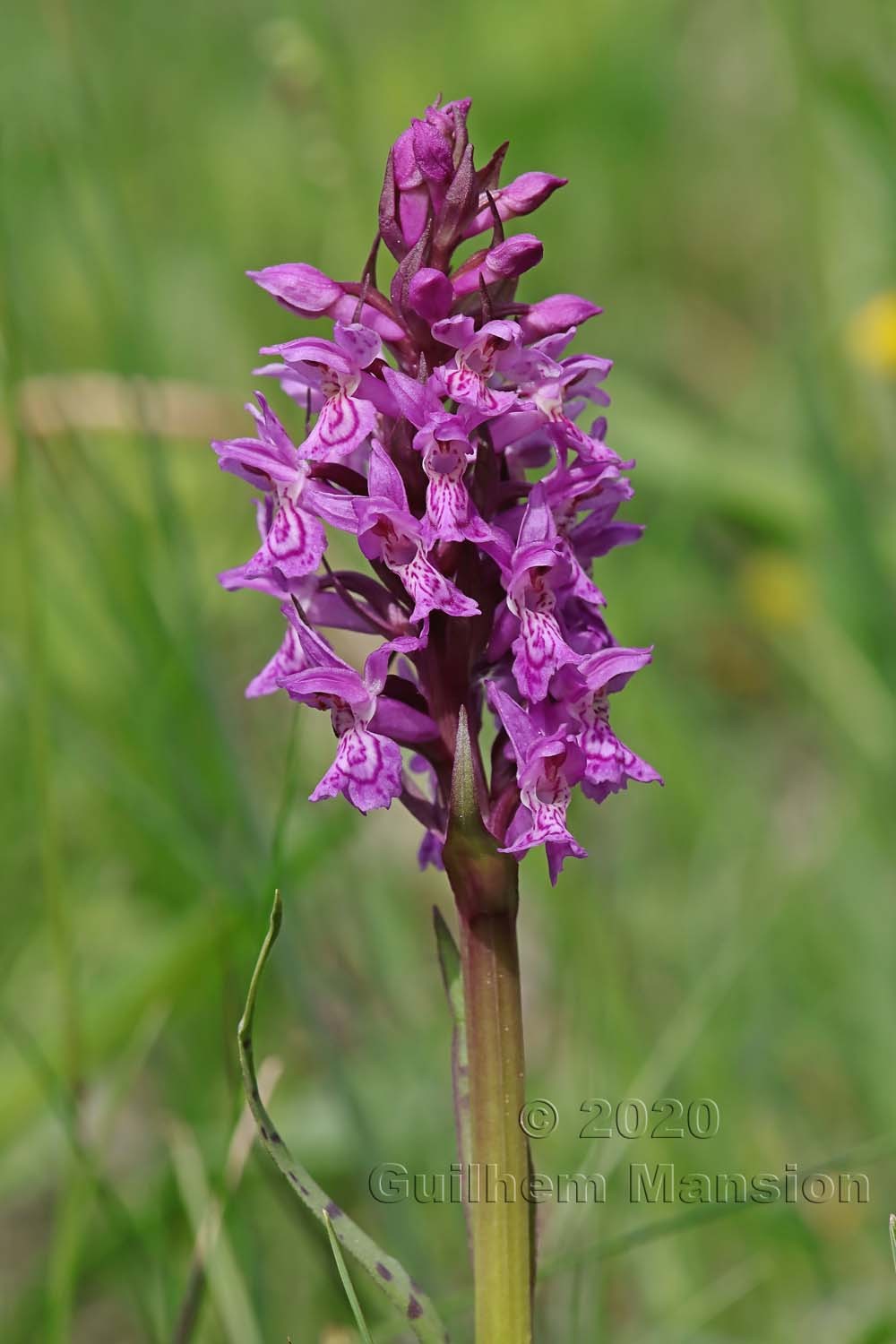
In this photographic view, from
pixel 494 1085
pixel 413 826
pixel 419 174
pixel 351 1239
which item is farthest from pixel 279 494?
pixel 413 826

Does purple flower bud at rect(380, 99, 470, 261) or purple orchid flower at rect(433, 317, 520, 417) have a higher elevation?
purple flower bud at rect(380, 99, 470, 261)

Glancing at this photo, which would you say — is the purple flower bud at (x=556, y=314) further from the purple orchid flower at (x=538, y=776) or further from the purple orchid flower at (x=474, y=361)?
the purple orchid flower at (x=538, y=776)

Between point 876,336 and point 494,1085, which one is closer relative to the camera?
point 494,1085

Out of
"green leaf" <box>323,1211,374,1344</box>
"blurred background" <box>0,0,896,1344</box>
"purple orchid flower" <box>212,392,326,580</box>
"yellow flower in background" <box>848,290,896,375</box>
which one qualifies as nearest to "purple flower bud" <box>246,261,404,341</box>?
"purple orchid flower" <box>212,392,326,580</box>

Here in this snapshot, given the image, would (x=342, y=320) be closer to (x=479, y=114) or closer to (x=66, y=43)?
(x=66, y=43)

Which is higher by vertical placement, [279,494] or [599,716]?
[279,494]

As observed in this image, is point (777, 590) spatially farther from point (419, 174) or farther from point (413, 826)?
point (419, 174)

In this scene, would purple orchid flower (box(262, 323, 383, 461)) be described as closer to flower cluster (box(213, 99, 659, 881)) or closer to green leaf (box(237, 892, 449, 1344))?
flower cluster (box(213, 99, 659, 881))
